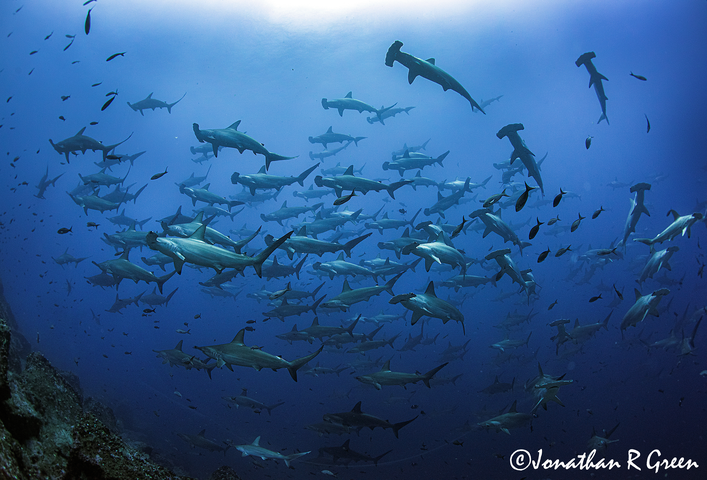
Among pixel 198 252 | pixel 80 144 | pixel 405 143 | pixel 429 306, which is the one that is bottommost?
pixel 198 252

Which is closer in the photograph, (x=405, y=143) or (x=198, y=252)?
(x=198, y=252)

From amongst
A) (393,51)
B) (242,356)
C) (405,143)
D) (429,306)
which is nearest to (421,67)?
(393,51)

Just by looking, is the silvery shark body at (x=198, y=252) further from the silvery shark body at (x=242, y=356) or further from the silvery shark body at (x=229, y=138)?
the silvery shark body at (x=229, y=138)

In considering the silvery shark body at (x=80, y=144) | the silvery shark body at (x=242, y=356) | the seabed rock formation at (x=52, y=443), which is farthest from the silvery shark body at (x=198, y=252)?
the silvery shark body at (x=80, y=144)

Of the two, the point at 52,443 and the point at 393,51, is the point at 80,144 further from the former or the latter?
the point at 393,51

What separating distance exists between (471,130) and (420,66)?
6378 centimetres

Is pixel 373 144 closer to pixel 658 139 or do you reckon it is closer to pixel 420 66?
pixel 658 139

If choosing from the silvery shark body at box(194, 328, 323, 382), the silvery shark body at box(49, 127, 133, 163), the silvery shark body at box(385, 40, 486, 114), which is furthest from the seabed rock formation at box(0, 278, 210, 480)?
the silvery shark body at box(385, 40, 486, 114)

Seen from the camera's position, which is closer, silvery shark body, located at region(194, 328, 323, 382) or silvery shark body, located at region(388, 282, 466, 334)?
silvery shark body, located at region(194, 328, 323, 382)

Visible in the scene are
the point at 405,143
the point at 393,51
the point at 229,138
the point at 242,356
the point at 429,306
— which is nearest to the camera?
the point at 242,356

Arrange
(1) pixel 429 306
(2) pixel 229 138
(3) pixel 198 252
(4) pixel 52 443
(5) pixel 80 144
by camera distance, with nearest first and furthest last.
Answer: (4) pixel 52 443 < (3) pixel 198 252 < (1) pixel 429 306 < (2) pixel 229 138 < (5) pixel 80 144

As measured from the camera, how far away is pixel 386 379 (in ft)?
19.0

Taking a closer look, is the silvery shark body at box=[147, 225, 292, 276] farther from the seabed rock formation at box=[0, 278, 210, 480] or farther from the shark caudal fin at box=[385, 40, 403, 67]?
the shark caudal fin at box=[385, 40, 403, 67]

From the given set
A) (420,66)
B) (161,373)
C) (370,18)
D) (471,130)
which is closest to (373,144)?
(471,130)
